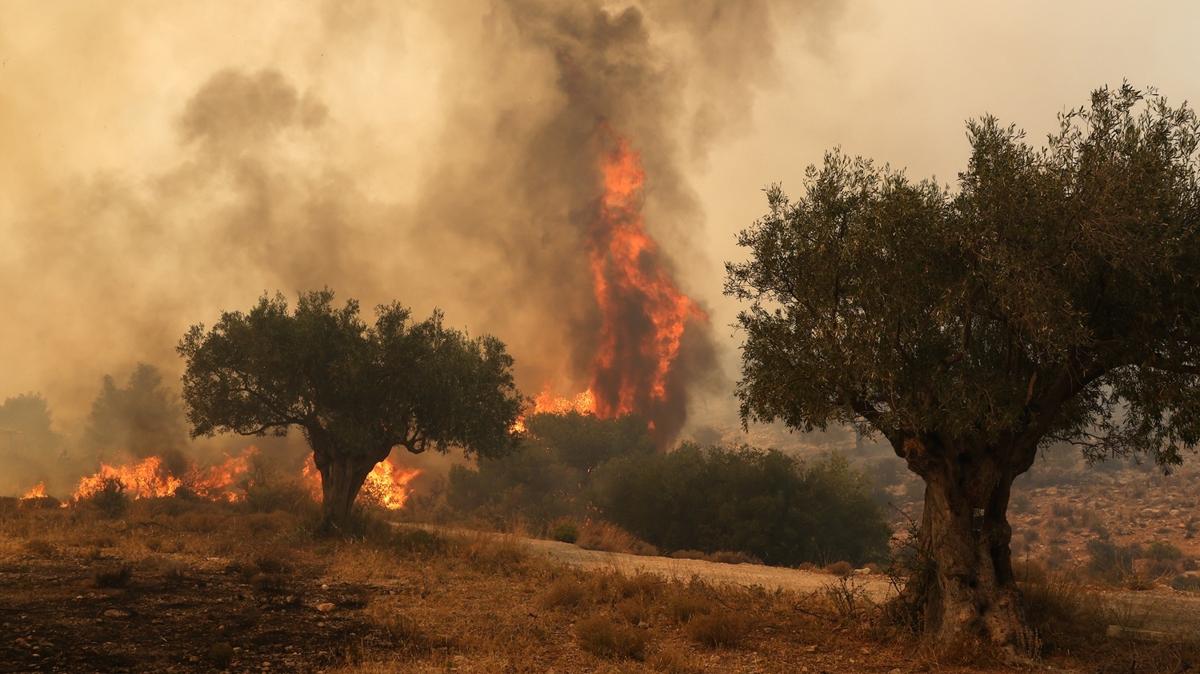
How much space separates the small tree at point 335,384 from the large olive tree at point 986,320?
21.0 meters

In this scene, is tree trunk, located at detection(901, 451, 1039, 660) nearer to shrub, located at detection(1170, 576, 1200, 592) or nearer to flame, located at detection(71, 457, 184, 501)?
shrub, located at detection(1170, 576, 1200, 592)

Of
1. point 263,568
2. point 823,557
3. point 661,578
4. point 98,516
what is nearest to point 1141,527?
point 823,557

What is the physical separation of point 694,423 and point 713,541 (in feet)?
370

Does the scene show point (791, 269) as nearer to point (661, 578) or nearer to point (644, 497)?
point (661, 578)

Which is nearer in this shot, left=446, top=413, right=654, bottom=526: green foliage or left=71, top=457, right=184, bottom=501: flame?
left=71, top=457, right=184, bottom=501: flame

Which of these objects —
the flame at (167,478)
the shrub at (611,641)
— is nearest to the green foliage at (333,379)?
the flame at (167,478)

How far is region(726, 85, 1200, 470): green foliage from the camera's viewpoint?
1323cm

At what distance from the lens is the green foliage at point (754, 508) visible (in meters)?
44.9

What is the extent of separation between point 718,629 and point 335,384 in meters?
23.4

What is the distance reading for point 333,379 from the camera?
113 feet

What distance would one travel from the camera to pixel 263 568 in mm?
24844

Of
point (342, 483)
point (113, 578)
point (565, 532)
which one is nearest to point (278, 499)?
point (342, 483)

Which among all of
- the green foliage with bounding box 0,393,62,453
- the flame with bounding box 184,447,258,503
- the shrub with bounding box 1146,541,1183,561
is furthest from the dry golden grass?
the green foliage with bounding box 0,393,62,453

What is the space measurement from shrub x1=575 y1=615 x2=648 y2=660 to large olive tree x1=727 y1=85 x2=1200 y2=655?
18.7 ft
